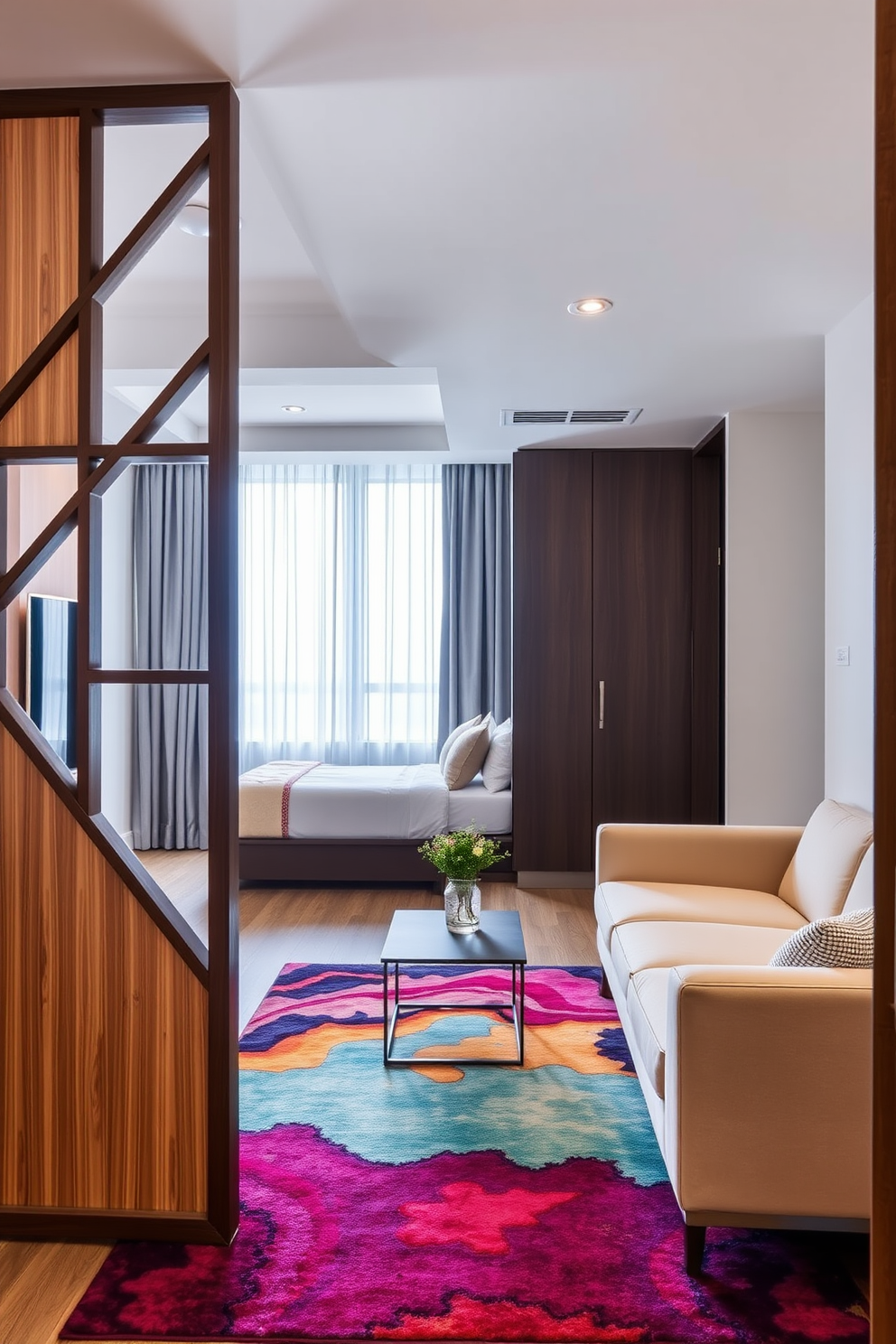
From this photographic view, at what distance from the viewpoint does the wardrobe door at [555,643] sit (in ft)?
17.6

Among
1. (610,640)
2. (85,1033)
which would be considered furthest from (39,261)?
(610,640)

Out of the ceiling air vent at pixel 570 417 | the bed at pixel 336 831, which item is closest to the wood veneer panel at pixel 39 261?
the ceiling air vent at pixel 570 417

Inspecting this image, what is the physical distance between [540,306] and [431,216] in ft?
2.41

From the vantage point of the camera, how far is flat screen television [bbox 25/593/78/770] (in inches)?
188

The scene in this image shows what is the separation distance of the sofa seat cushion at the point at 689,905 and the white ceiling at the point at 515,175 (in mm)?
2058

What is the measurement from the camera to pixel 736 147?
89.2 inches

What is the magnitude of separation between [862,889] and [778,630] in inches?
83.4

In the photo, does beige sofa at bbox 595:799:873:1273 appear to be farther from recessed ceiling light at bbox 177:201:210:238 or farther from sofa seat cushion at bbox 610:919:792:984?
recessed ceiling light at bbox 177:201:210:238

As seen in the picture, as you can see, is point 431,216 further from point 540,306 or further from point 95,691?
point 95,691

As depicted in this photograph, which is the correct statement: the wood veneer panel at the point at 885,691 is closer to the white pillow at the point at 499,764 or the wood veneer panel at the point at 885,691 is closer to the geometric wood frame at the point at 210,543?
the geometric wood frame at the point at 210,543

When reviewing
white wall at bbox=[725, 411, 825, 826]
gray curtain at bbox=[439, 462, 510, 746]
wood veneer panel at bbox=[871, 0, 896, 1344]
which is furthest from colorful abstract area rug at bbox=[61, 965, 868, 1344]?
gray curtain at bbox=[439, 462, 510, 746]

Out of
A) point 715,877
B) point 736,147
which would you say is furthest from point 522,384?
point 715,877

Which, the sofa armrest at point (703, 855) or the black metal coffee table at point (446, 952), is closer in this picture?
the black metal coffee table at point (446, 952)

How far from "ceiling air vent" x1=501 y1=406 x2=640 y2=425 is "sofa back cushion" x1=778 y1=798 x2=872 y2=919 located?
2269 mm
